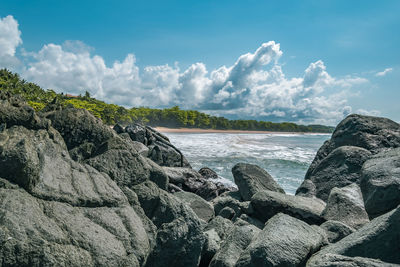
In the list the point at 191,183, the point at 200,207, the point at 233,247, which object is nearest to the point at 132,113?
the point at 191,183

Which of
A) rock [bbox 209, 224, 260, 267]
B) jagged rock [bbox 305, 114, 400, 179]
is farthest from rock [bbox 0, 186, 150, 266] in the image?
jagged rock [bbox 305, 114, 400, 179]

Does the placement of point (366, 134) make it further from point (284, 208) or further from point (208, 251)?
point (208, 251)

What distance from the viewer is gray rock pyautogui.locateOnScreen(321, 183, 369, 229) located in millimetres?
5168

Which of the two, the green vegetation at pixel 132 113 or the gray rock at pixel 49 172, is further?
the green vegetation at pixel 132 113

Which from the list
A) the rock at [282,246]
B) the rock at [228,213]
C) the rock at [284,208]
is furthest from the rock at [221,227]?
the rock at [282,246]

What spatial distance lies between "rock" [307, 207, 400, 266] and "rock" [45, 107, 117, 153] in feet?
13.3

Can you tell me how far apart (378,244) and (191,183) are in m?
6.75

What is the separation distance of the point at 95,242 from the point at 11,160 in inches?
53.8

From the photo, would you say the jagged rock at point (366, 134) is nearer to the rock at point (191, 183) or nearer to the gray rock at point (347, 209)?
the rock at point (191, 183)

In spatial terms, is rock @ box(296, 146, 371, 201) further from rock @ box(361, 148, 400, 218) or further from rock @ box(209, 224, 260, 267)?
rock @ box(209, 224, 260, 267)

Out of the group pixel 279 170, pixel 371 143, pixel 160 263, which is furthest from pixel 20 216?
pixel 279 170

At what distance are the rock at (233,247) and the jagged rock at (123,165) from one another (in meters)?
1.62

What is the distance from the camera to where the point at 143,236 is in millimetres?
3564

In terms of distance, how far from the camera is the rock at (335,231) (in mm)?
4343
